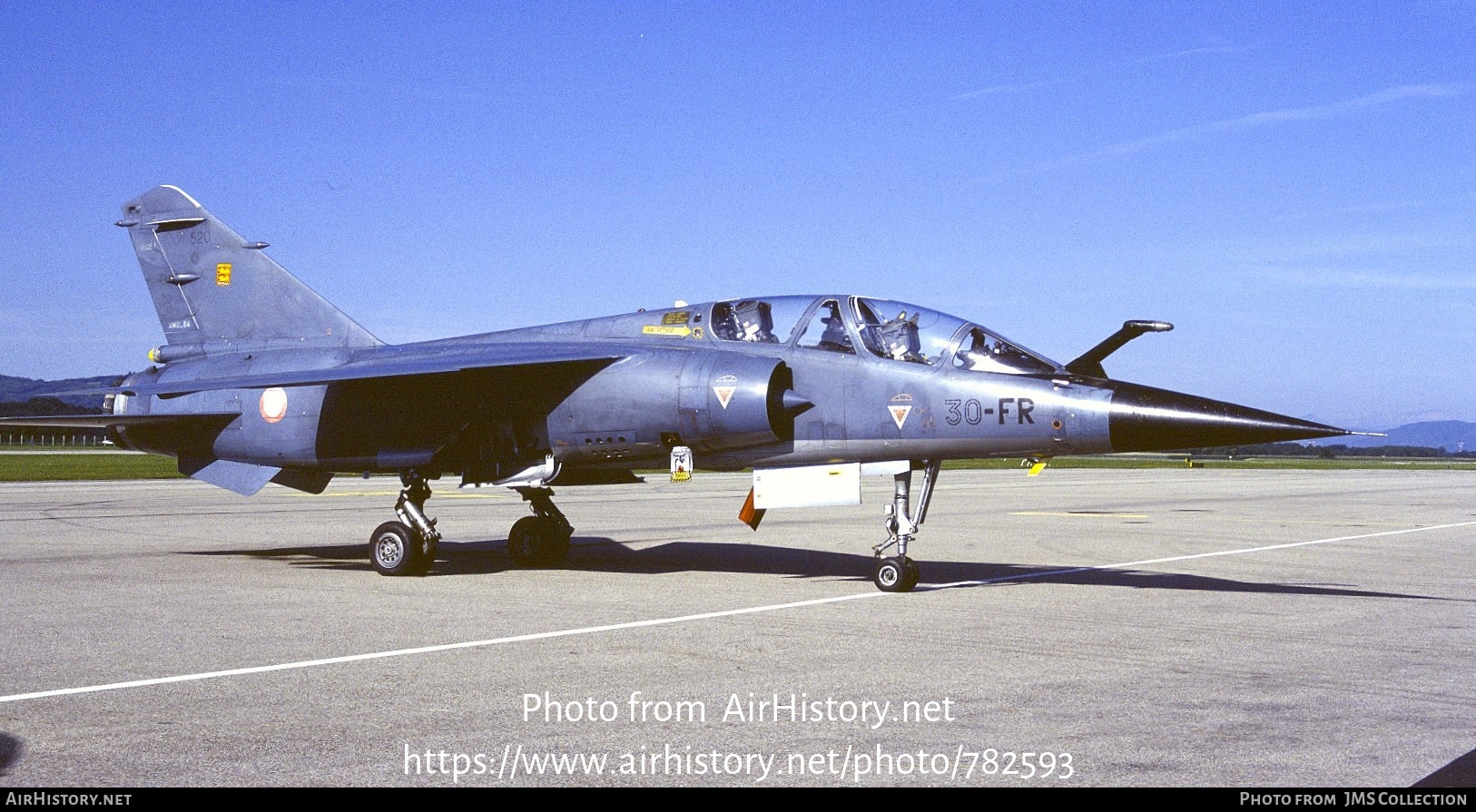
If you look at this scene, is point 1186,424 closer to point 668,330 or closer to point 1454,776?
point 668,330

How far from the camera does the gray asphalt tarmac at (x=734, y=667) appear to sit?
5.46 meters

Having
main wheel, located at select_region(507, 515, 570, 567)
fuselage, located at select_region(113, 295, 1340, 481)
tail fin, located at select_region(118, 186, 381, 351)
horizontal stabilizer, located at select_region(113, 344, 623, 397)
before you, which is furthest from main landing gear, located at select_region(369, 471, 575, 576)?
tail fin, located at select_region(118, 186, 381, 351)

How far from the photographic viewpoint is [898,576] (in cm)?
1177

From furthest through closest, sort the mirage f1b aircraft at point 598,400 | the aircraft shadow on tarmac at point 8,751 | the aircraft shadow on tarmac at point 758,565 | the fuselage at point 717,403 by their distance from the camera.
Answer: the aircraft shadow on tarmac at point 758,565 < the mirage f1b aircraft at point 598,400 < the fuselage at point 717,403 < the aircraft shadow on tarmac at point 8,751

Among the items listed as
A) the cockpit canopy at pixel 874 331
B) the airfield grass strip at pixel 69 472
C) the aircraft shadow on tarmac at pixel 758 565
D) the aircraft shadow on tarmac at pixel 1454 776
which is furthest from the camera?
the airfield grass strip at pixel 69 472

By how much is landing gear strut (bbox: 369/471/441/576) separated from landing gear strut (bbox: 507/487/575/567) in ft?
5.02

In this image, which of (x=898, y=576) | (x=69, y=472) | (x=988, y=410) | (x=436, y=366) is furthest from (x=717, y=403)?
(x=69, y=472)

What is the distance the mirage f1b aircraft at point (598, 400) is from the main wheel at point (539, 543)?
0.03m

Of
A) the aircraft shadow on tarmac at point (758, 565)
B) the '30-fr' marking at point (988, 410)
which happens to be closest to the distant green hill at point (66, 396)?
the aircraft shadow on tarmac at point (758, 565)

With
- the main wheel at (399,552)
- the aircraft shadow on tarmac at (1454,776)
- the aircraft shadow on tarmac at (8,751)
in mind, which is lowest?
the aircraft shadow on tarmac at (1454,776)

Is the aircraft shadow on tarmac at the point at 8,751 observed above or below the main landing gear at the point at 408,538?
below

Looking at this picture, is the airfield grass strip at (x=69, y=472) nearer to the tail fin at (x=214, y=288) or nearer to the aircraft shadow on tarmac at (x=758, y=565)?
the tail fin at (x=214, y=288)

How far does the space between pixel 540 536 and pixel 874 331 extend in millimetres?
5062

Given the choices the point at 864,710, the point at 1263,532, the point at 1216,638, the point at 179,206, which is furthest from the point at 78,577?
the point at 1263,532
